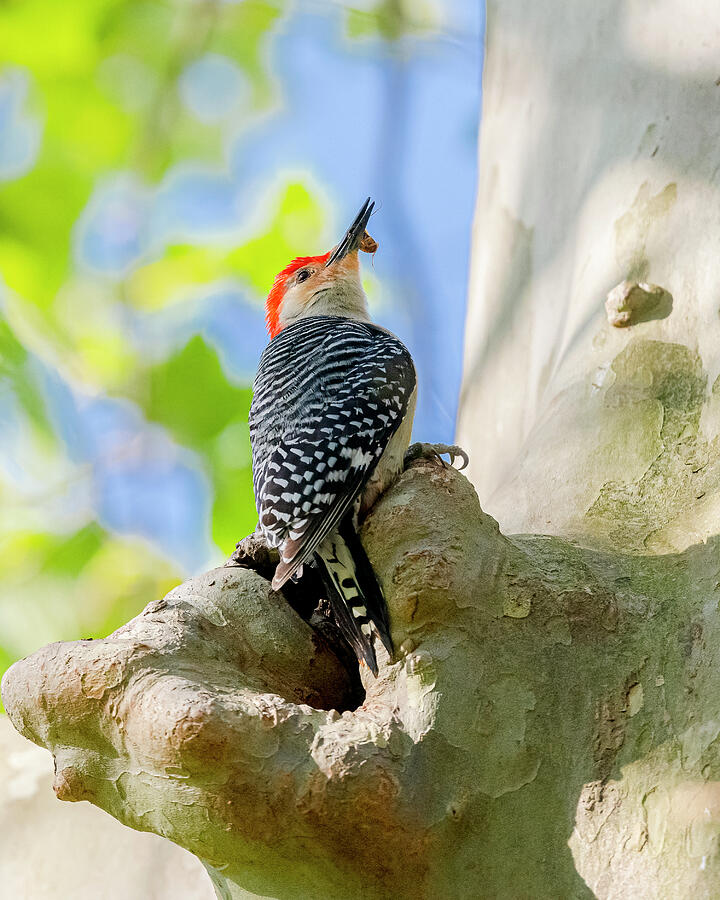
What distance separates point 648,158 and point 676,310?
536 millimetres

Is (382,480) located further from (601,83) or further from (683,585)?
(601,83)

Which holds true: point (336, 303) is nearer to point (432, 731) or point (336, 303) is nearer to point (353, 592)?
point (353, 592)

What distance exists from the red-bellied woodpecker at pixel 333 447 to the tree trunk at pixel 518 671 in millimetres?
136

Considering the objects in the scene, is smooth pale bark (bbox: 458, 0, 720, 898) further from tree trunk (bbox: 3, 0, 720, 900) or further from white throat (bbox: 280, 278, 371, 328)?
white throat (bbox: 280, 278, 371, 328)

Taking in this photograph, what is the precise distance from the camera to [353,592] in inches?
91.9

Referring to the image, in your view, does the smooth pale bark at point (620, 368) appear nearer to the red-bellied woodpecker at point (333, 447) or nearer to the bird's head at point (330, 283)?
the red-bellied woodpecker at point (333, 447)

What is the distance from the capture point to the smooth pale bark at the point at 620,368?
1847 millimetres

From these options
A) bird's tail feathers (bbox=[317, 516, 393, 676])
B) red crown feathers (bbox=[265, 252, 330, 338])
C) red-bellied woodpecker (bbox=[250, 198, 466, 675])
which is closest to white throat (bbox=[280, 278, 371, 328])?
red crown feathers (bbox=[265, 252, 330, 338])

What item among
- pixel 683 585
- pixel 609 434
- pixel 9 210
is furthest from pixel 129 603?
pixel 683 585

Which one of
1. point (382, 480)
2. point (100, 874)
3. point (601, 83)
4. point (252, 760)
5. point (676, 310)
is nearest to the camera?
point (252, 760)

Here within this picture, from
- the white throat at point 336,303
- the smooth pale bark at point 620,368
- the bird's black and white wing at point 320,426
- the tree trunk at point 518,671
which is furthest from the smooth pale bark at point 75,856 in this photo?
the white throat at point 336,303

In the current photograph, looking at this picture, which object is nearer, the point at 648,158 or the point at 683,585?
the point at 683,585

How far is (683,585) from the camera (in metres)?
2.11

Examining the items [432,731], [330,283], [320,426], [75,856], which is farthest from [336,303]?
[432,731]
